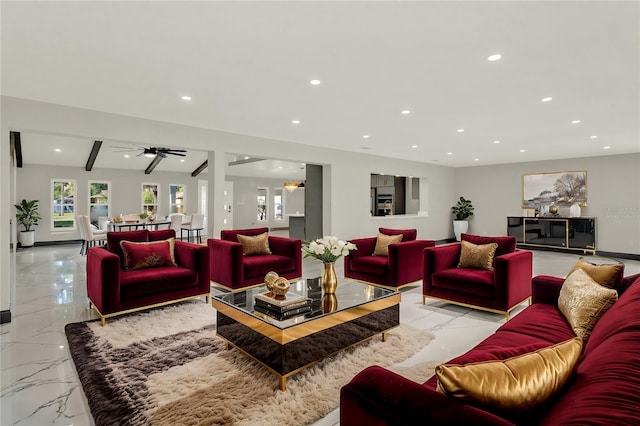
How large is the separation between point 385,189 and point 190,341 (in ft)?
33.4

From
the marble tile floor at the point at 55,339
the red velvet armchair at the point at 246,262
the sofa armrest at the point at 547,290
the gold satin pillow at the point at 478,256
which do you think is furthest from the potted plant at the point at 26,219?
the sofa armrest at the point at 547,290

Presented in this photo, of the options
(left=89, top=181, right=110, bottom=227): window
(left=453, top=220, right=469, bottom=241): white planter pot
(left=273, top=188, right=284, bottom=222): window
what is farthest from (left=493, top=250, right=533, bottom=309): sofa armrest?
(left=273, top=188, right=284, bottom=222): window

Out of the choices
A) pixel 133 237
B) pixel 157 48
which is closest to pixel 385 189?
pixel 133 237

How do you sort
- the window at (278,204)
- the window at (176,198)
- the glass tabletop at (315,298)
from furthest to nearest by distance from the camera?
the window at (278,204), the window at (176,198), the glass tabletop at (315,298)

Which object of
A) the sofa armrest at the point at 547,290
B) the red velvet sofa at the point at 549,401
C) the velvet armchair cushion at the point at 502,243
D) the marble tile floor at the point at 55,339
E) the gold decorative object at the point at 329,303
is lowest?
the marble tile floor at the point at 55,339

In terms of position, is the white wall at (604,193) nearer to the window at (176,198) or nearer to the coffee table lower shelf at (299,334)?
the coffee table lower shelf at (299,334)

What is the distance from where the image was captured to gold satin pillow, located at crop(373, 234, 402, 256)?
15.8 ft

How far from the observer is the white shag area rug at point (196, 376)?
6.40ft

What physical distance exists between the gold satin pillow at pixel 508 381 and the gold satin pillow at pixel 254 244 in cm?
403

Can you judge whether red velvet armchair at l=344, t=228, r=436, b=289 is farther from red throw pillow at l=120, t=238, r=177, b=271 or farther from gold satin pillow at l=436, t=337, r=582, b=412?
gold satin pillow at l=436, t=337, r=582, b=412

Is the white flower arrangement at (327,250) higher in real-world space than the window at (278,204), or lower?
lower

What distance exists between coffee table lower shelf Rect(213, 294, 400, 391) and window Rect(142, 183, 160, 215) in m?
Answer: 10.2

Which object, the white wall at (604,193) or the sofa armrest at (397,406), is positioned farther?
the white wall at (604,193)

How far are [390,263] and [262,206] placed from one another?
10.5 metres
